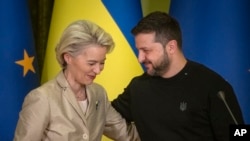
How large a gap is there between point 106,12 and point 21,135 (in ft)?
2.79

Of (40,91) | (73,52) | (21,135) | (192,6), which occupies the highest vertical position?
(192,6)

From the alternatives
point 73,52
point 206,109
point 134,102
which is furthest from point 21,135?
point 206,109

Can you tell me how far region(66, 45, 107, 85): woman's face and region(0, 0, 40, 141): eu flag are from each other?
535mm

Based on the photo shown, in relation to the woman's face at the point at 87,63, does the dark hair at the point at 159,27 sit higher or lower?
higher

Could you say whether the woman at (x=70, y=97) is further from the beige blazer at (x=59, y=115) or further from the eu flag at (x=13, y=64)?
the eu flag at (x=13, y=64)

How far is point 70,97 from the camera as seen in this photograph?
135 cm

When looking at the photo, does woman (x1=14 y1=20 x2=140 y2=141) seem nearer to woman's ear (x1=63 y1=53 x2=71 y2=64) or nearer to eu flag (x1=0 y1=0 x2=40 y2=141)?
woman's ear (x1=63 y1=53 x2=71 y2=64)

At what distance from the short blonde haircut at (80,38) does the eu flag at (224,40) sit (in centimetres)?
65

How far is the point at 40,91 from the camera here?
1287 millimetres

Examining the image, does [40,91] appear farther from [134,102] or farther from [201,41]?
[201,41]

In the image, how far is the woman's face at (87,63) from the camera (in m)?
1.31

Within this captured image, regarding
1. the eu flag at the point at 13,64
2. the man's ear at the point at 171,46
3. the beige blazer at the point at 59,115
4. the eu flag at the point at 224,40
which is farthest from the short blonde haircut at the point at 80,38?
the eu flag at the point at 224,40

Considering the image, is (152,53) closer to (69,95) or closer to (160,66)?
(160,66)

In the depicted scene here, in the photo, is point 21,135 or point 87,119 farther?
point 87,119
